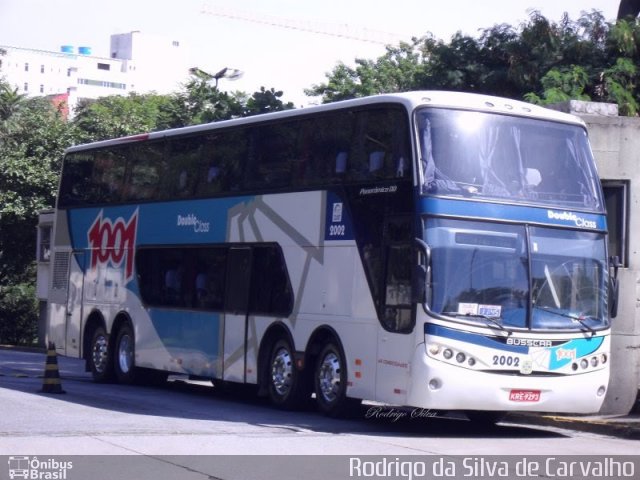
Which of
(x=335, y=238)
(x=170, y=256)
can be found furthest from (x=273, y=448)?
(x=170, y=256)

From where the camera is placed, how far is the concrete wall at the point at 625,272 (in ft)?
55.8

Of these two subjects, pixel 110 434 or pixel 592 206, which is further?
pixel 592 206

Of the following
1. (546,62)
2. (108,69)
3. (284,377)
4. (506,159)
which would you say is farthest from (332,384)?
(108,69)

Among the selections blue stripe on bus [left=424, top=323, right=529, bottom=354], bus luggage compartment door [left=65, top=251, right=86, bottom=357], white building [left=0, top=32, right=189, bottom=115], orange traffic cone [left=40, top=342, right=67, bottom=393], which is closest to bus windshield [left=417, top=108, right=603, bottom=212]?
blue stripe on bus [left=424, top=323, right=529, bottom=354]

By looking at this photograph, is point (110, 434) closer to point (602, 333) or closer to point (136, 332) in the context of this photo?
point (602, 333)

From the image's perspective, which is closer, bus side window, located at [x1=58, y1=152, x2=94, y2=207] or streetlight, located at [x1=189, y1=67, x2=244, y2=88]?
bus side window, located at [x1=58, y1=152, x2=94, y2=207]

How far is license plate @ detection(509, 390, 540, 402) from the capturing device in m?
14.0

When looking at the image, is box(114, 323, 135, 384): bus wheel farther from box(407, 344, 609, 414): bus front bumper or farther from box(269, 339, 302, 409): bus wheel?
box(407, 344, 609, 414): bus front bumper

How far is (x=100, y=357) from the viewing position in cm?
2238

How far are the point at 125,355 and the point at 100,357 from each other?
0.95 meters

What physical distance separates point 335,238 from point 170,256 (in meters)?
5.13

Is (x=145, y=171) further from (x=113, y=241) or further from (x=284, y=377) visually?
(x=284, y=377)

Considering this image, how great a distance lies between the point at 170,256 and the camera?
20094 millimetres

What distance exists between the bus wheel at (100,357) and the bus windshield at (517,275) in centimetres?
998
